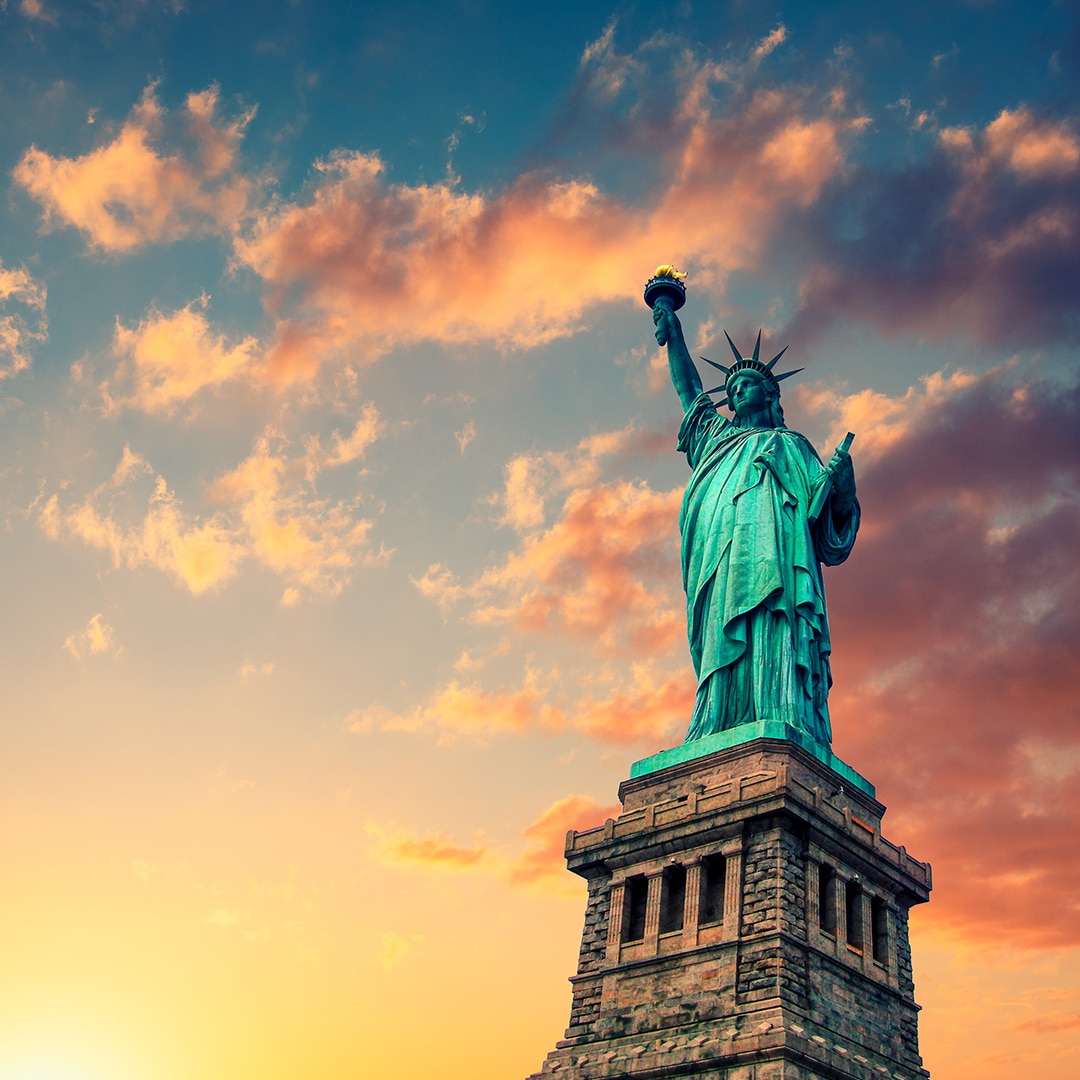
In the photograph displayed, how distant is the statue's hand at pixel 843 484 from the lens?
32.1 metres

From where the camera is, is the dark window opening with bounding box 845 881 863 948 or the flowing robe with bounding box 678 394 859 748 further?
the flowing robe with bounding box 678 394 859 748

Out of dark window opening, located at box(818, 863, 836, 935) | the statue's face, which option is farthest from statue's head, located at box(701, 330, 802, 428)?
dark window opening, located at box(818, 863, 836, 935)


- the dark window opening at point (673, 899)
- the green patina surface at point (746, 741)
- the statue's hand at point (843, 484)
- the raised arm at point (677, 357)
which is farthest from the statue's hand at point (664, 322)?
the dark window opening at point (673, 899)

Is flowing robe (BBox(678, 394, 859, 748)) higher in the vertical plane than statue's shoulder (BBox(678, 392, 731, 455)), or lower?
lower

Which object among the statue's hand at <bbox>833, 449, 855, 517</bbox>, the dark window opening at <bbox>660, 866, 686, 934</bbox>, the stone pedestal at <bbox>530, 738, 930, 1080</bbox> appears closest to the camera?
the stone pedestal at <bbox>530, 738, 930, 1080</bbox>

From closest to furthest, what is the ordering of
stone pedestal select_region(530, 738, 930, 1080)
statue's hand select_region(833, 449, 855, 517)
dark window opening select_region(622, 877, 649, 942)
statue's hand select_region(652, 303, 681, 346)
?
stone pedestal select_region(530, 738, 930, 1080), dark window opening select_region(622, 877, 649, 942), statue's hand select_region(833, 449, 855, 517), statue's hand select_region(652, 303, 681, 346)

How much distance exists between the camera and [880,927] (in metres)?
28.0

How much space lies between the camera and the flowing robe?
98.0 ft

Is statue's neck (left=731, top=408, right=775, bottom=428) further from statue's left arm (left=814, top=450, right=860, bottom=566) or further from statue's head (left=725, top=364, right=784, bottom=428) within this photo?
statue's left arm (left=814, top=450, right=860, bottom=566)

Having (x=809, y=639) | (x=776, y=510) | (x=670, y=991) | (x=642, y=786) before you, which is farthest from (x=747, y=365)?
(x=670, y=991)

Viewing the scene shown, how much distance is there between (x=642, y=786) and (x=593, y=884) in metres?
2.44

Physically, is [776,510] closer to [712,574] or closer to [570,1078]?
[712,574]

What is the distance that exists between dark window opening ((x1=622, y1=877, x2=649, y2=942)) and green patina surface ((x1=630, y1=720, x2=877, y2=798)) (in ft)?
8.43

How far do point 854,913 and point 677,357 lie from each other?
16922mm
